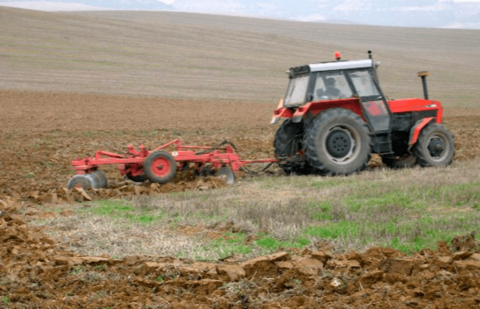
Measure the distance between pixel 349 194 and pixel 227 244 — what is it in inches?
97.0

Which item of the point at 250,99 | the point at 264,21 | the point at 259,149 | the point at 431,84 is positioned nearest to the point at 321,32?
the point at 264,21

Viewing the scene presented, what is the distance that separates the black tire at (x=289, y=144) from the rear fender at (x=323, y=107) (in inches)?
22.3

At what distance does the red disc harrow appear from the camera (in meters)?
9.52

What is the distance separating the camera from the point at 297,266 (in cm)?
481

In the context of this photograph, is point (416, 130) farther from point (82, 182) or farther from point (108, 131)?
point (108, 131)

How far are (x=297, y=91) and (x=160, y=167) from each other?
260 centimetres

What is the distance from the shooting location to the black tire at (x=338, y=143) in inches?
396

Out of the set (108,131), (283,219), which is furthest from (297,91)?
(108,131)

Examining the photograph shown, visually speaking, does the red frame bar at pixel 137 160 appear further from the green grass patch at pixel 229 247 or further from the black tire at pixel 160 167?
the green grass patch at pixel 229 247

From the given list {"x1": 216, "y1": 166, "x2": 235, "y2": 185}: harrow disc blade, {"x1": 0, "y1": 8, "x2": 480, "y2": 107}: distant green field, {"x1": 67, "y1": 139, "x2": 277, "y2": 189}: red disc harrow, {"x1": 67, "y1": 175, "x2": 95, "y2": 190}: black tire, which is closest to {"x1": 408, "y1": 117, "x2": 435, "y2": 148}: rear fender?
{"x1": 67, "y1": 139, "x2": 277, "y2": 189}: red disc harrow

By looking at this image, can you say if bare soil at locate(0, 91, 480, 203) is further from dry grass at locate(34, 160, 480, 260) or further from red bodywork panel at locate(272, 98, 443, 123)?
red bodywork panel at locate(272, 98, 443, 123)

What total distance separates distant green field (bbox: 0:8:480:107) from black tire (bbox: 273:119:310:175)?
55.7ft

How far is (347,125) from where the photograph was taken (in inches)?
402

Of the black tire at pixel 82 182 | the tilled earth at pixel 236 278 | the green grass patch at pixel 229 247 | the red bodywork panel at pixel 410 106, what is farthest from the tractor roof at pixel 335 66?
the tilled earth at pixel 236 278
